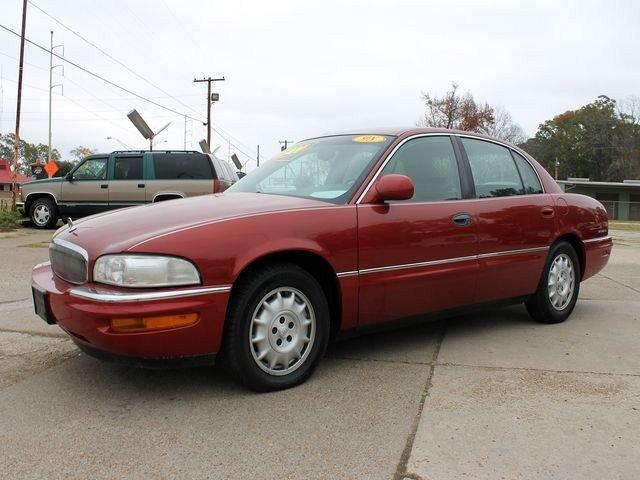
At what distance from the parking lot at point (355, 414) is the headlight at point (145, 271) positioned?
27.8 inches

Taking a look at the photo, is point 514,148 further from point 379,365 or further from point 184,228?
point 184,228

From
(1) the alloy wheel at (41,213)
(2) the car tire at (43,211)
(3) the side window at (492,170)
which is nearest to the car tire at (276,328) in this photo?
(3) the side window at (492,170)

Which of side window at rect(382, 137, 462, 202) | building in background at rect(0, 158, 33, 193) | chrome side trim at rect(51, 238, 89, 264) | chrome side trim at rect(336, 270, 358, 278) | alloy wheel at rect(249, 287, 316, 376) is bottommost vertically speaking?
alloy wheel at rect(249, 287, 316, 376)

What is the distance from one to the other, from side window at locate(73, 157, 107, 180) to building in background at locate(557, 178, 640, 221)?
37.4m

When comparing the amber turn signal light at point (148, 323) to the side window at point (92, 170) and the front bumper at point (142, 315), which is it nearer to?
the front bumper at point (142, 315)

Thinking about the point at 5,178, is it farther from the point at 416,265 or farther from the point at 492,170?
the point at 416,265

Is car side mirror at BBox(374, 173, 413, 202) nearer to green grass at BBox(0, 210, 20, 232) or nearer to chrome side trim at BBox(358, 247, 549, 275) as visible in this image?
chrome side trim at BBox(358, 247, 549, 275)

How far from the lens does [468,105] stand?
49625mm

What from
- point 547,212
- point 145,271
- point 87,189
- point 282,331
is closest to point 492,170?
point 547,212

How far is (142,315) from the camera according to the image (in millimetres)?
2893

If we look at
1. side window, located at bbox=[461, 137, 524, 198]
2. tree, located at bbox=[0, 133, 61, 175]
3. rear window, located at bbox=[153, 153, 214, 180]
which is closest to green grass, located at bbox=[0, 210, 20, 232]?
rear window, located at bbox=[153, 153, 214, 180]

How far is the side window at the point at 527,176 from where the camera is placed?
193 inches

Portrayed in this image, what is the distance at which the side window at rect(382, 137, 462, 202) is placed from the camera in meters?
4.05

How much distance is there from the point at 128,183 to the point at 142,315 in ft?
36.2
